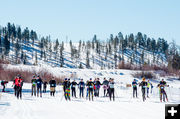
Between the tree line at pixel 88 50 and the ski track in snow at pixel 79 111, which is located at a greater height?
the tree line at pixel 88 50

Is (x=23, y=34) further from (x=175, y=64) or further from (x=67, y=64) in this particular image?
(x=175, y=64)

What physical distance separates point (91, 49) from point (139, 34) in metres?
34.8

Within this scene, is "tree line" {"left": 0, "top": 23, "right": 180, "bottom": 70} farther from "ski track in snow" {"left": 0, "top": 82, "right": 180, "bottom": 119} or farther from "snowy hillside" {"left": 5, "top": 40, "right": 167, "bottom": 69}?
"ski track in snow" {"left": 0, "top": 82, "right": 180, "bottom": 119}

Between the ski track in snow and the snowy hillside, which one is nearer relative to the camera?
the ski track in snow

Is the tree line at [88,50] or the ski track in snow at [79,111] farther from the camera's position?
the tree line at [88,50]

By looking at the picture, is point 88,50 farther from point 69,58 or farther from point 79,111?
point 79,111

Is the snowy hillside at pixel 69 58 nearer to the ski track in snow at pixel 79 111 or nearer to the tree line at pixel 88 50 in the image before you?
the tree line at pixel 88 50

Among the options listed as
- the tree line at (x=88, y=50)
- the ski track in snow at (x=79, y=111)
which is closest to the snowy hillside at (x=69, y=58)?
the tree line at (x=88, y=50)

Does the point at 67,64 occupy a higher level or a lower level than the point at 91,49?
lower

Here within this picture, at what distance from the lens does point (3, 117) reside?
1125cm

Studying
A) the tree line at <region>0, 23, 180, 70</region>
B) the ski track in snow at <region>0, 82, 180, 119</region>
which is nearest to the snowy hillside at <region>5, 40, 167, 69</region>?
the tree line at <region>0, 23, 180, 70</region>

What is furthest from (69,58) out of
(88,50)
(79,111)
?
(79,111)

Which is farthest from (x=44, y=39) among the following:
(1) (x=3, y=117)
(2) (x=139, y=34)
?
(1) (x=3, y=117)

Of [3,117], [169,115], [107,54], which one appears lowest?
[3,117]
